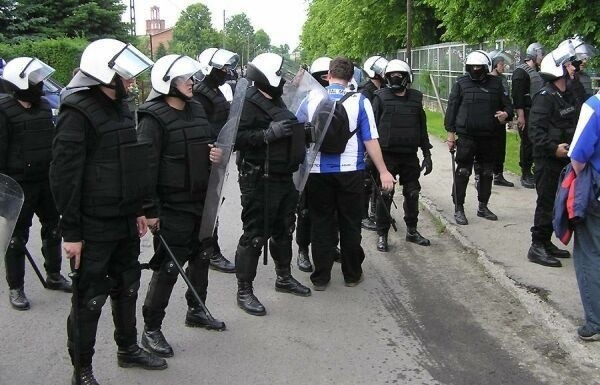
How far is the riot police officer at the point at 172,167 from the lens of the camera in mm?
4227

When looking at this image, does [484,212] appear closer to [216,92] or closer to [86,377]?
[216,92]

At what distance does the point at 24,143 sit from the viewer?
17.2 feet

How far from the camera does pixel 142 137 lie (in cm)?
421

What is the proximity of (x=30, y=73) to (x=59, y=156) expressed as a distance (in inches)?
75.0

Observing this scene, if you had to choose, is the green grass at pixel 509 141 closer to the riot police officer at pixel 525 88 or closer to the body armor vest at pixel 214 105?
the riot police officer at pixel 525 88

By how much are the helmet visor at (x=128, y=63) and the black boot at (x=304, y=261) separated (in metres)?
3.10

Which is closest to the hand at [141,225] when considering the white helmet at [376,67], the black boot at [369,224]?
the black boot at [369,224]

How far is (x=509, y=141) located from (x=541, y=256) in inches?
348

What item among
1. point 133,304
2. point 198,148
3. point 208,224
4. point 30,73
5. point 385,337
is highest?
point 30,73

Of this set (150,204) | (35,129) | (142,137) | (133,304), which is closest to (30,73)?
(35,129)

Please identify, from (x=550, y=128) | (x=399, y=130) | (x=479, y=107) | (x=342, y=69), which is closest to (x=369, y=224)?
(x=399, y=130)

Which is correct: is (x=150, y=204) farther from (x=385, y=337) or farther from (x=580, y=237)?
(x=580, y=237)

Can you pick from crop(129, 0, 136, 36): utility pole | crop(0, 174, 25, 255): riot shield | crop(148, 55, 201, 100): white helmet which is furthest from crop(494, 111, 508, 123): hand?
crop(129, 0, 136, 36): utility pole

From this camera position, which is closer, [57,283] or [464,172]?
[57,283]
